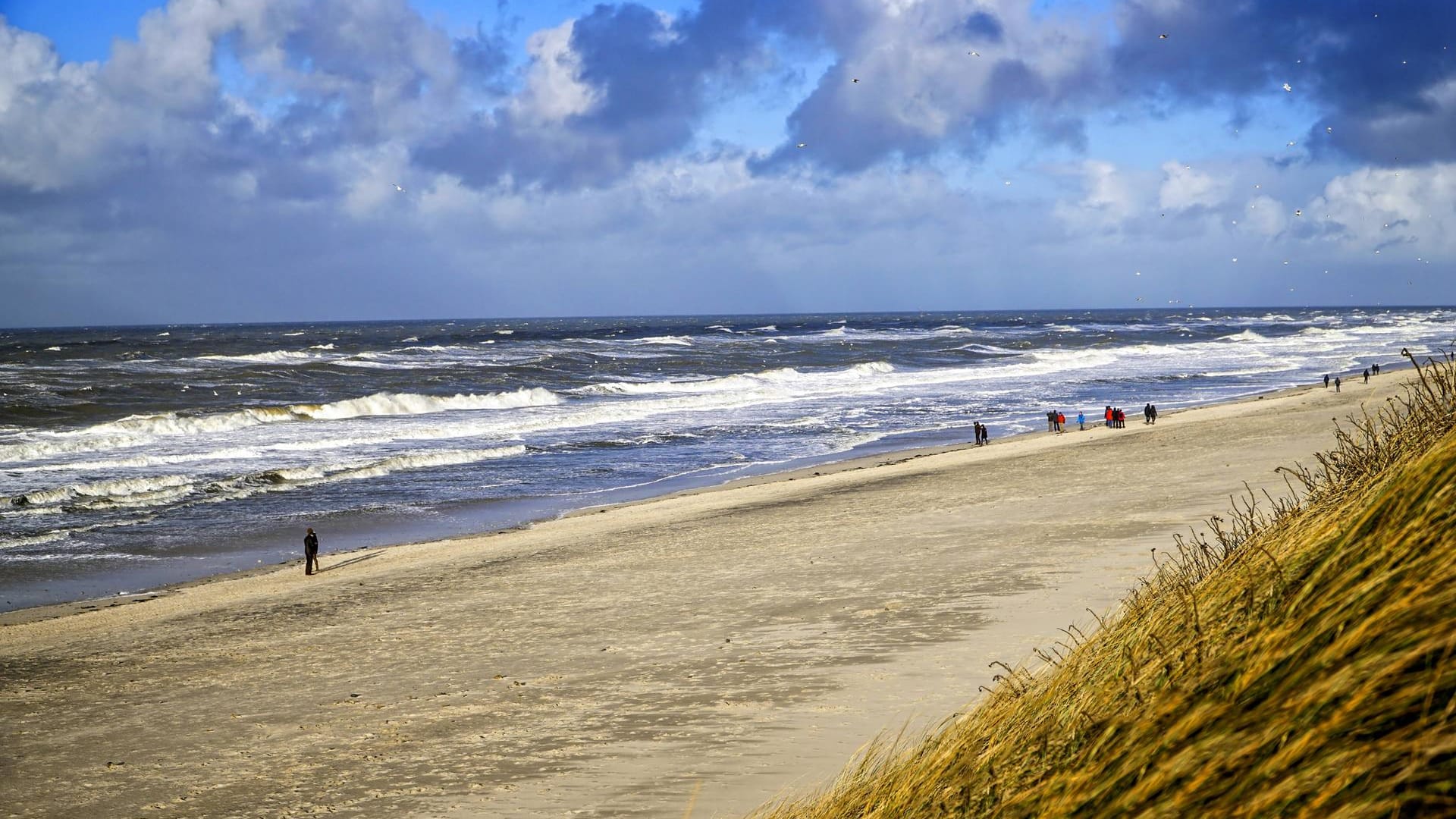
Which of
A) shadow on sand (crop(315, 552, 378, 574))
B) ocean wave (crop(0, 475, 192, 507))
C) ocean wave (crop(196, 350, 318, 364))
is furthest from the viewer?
ocean wave (crop(196, 350, 318, 364))

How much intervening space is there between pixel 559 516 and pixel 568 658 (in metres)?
11.1

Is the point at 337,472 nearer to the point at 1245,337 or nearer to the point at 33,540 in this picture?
the point at 33,540

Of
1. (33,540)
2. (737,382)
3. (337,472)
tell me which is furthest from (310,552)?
(737,382)

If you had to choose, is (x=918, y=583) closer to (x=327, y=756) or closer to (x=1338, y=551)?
(x=327, y=756)

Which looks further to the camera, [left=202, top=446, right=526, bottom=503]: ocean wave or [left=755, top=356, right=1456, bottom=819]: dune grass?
[left=202, top=446, right=526, bottom=503]: ocean wave

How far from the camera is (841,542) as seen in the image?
16750mm

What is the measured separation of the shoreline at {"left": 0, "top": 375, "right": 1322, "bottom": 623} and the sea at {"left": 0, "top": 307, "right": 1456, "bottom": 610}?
46 cm

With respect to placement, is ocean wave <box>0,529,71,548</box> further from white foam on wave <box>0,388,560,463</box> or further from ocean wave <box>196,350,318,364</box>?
ocean wave <box>196,350,318,364</box>

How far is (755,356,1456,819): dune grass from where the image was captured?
70.4 inches

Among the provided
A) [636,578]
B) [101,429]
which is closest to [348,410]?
[101,429]

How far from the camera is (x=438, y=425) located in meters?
39.0

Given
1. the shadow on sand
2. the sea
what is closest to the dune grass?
the shadow on sand

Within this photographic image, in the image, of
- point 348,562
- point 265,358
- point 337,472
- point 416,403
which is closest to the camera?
point 348,562

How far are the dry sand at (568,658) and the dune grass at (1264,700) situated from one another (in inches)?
104
